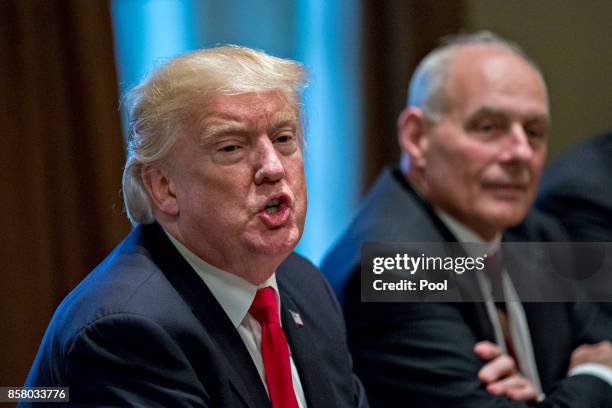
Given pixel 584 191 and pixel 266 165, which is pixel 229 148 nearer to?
pixel 266 165

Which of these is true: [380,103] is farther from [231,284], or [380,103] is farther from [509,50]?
[231,284]

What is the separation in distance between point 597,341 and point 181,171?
4.70 feet

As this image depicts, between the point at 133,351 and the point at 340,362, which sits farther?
the point at 340,362

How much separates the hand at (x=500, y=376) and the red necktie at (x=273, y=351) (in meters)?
0.63

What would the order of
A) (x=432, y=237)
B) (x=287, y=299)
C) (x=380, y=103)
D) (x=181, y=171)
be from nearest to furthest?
(x=181, y=171) → (x=287, y=299) → (x=432, y=237) → (x=380, y=103)

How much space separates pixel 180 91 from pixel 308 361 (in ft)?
2.07

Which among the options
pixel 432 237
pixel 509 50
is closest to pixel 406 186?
pixel 432 237

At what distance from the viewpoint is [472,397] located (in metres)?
1.94

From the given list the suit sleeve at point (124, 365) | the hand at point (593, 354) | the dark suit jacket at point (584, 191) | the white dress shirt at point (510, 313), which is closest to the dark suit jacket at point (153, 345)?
the suit sleeve at point (124, 365)

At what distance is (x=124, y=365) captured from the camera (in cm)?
135

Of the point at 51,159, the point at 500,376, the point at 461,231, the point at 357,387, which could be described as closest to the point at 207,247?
the point at 357,387

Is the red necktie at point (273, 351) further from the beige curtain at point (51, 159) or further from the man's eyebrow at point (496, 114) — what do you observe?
the man's eyebrow at point (496, 114)

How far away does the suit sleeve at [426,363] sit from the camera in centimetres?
197

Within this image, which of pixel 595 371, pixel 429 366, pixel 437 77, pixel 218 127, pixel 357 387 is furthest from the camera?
pixel 437 77
